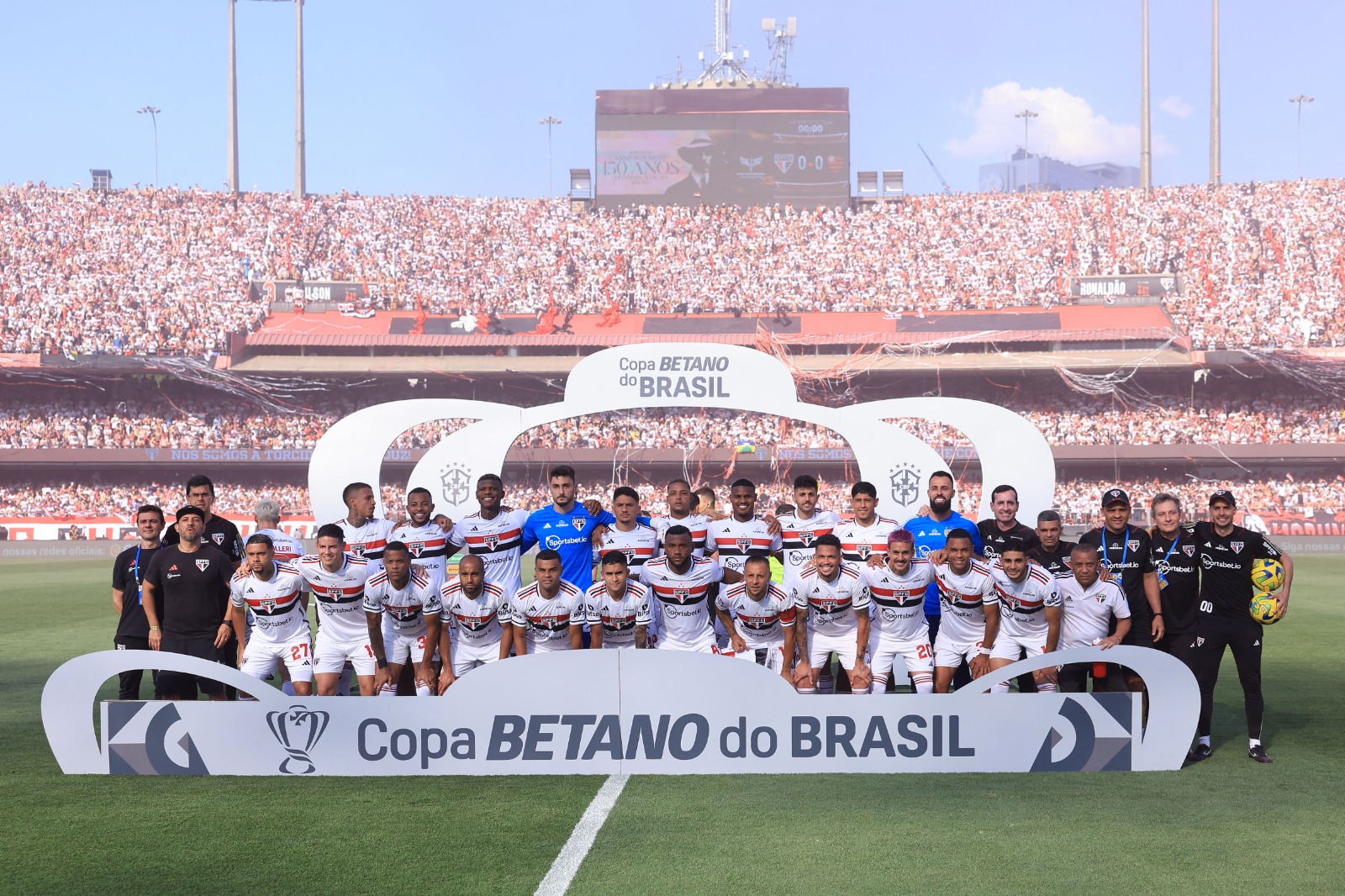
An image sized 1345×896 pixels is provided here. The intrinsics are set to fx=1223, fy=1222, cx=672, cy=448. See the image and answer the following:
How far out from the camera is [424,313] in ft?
135

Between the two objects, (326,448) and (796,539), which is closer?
(796,539)

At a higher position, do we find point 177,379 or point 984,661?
point 177,379

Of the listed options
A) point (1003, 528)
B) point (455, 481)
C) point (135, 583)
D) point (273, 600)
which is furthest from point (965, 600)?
point (455, 481)

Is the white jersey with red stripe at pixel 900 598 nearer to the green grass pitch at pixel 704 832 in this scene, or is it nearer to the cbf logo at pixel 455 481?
the green grass pitch at pixel 704 832

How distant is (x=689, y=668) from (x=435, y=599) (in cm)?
200

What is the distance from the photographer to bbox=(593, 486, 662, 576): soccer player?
9.24m

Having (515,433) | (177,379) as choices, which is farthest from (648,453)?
(515,433)

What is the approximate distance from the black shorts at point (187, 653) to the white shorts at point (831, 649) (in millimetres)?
4164

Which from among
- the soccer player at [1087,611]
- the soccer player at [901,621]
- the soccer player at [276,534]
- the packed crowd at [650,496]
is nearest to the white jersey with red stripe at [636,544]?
the soccer player at [901,621]

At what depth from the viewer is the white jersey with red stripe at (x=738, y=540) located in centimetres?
962

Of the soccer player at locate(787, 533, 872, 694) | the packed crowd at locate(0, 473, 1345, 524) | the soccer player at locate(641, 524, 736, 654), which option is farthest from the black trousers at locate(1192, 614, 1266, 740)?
the packed crowd at locate(0, 473, 1345, 524)

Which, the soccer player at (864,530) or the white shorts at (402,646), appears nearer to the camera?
the white shorts at (402,646)

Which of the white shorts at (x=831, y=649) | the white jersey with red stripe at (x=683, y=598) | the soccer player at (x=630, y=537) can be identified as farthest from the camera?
the soccer player at (x=630, y=537)

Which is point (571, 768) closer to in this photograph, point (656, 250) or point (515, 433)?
point (515, 433)
